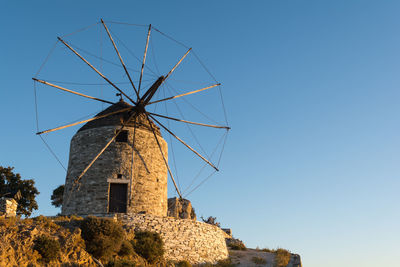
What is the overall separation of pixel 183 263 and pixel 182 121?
28.0 ft

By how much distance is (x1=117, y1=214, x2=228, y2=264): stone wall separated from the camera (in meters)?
17.9

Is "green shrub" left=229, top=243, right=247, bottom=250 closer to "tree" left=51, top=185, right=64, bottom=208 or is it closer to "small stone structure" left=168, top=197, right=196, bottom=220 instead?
"small stone structure" left=168, top=197, right=196, bottom=220

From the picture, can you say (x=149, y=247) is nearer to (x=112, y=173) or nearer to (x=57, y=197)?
(x=112, y=173)

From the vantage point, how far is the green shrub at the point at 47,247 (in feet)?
41.3

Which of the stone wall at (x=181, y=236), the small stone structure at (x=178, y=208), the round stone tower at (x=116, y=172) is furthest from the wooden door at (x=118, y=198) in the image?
the small stone structure at (x=178, y=208)

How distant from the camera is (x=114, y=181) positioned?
802 inches

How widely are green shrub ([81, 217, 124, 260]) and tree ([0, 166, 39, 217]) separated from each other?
19.1 metres

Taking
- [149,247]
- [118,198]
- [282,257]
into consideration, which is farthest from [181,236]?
[282,257]

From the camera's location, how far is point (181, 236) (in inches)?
735

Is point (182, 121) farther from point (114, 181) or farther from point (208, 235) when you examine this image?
point (208, 235)

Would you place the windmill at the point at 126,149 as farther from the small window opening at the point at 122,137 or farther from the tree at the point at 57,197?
the tree at the point at 57,197

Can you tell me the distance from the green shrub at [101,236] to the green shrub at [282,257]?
28.7 ft

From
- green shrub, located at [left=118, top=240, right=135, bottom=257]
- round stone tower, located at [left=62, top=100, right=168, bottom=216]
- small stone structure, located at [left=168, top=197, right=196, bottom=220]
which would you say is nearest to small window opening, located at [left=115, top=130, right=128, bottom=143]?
round stone tower, located at [left=62, top=100, right=168, bottom=216]

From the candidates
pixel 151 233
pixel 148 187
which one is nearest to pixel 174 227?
pixel 151 233
